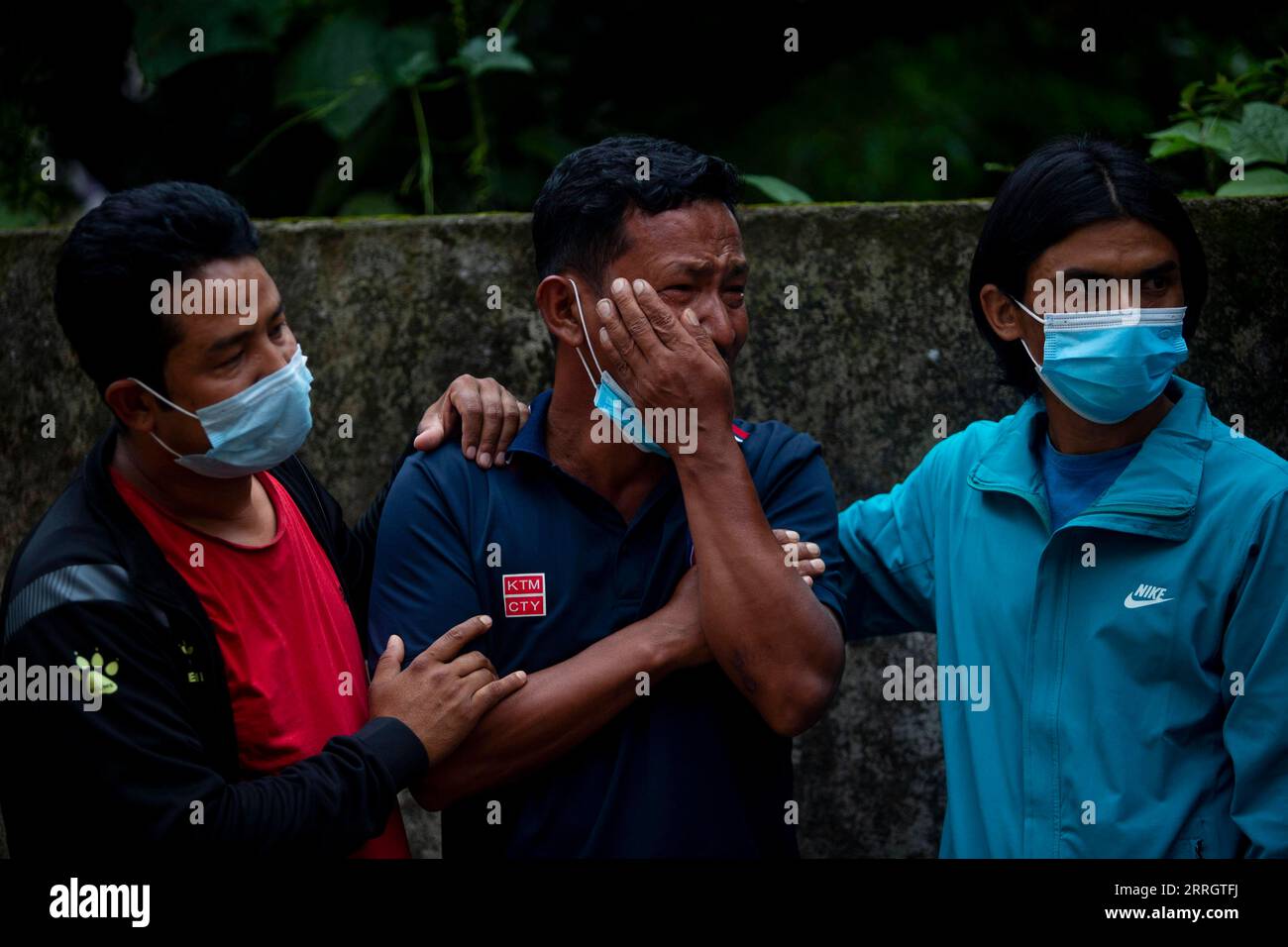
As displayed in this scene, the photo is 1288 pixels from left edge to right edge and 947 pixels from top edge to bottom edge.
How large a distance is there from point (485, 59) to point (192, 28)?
0.90 m

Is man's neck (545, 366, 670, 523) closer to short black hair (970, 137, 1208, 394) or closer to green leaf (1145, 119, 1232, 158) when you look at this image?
short black hair (970, 137, 1208, 394)

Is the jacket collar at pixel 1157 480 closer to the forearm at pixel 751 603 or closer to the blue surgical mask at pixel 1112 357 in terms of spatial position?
the blue surgical mask at pixel 1112 357

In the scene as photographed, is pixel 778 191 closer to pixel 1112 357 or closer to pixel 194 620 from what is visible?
pixel 1112 357

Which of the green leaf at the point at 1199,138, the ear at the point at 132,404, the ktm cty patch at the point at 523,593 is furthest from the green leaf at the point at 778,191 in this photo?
the ear at the point at 132,404

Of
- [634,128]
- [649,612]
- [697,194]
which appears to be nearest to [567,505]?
[649,612]

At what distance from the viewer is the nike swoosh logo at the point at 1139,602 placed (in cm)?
222

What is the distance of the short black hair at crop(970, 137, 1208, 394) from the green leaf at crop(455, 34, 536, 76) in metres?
1.91

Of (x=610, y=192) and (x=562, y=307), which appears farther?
(x=562, y=307)

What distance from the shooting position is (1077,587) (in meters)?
2.33

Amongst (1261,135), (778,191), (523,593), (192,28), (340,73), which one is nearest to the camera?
(523,593)

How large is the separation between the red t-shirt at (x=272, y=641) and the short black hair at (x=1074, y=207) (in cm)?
146

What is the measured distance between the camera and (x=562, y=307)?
2541 millimetres

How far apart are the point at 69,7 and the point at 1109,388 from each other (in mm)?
3593

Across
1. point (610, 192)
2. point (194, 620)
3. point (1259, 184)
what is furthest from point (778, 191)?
point (194, 620)
